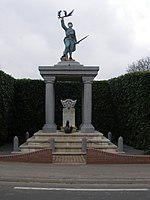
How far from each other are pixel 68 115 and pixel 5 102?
12.9 ft

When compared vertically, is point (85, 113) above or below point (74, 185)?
above

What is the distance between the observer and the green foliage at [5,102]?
73.5ft

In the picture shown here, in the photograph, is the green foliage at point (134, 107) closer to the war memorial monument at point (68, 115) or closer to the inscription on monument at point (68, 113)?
the war memorial monument at point (68, 115)

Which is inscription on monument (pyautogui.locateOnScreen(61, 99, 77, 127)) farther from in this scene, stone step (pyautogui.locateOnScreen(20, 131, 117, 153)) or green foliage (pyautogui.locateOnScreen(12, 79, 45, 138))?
green foliage (pyautogui.locateOnScreen(12, 79, 45, 138))

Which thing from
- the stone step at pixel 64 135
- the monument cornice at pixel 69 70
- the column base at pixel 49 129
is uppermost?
the monument cornice at pixel 69 70

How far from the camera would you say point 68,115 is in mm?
23422

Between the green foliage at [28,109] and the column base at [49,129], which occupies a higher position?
the green foliage at [28,109]

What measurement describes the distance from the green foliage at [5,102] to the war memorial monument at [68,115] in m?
2.77

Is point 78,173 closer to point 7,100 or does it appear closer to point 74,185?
point 74,185

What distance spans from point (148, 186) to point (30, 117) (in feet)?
56.6

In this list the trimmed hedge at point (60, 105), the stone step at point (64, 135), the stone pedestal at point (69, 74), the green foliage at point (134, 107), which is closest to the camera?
the stone step at point (64, 135)

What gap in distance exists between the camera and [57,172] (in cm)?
1240

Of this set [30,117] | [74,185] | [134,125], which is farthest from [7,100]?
[74,185]

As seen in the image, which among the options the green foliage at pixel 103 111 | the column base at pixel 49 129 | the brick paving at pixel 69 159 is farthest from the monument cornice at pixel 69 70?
the green foliage at pixel 103 111
